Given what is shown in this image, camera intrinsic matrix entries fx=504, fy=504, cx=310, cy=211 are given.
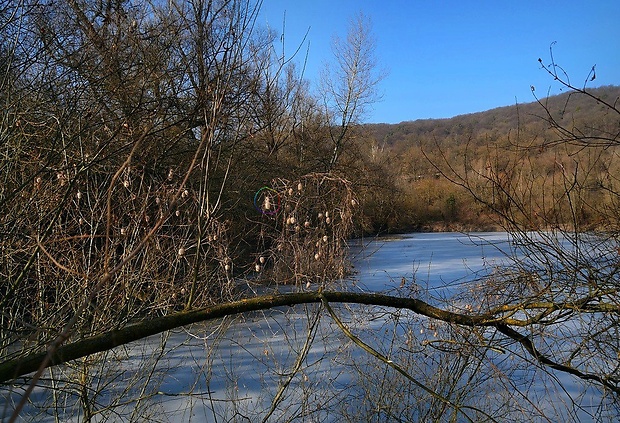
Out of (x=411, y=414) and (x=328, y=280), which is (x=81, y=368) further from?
(x=411, y=414)

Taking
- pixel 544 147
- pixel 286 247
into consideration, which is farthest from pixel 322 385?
pixel 544 147

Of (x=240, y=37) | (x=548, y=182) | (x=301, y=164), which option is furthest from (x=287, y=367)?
(x=301, y=164)

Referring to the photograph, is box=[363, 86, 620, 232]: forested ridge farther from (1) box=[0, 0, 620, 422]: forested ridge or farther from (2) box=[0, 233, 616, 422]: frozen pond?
(2) box=[0, 233, 616, 422]: frozen pond

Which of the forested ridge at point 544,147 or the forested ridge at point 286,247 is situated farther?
the forested ridge at point 544,147

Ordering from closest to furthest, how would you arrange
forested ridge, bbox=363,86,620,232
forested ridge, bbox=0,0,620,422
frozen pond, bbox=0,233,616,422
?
forested ridge, bbox=0,0,620,422
forested ridge, bbox=363,86,620,232
frozen pond, bbox=0,233,616,422

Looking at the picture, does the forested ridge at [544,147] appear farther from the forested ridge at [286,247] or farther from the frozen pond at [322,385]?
the frozen pond at [322,385]

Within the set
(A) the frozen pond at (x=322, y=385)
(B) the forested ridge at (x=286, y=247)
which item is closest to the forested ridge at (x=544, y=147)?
(B) the forested ridge at (x=286, y=247)

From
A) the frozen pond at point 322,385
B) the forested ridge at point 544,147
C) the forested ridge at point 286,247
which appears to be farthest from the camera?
the frozen pond at point 322,385

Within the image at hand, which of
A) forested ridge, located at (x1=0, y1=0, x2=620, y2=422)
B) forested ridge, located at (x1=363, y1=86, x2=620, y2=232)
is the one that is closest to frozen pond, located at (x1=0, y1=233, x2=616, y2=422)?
forested ridge, located at (x1=0, y1=0, x2=620, y2=422)

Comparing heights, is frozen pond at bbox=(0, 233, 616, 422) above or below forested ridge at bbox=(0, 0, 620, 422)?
below

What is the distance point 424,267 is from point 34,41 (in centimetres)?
810

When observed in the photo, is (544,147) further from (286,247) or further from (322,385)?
(322,385)

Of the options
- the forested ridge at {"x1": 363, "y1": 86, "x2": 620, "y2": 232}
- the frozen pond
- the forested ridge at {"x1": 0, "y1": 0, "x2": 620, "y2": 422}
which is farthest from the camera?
the frozen pond

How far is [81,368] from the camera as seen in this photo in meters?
2.65
